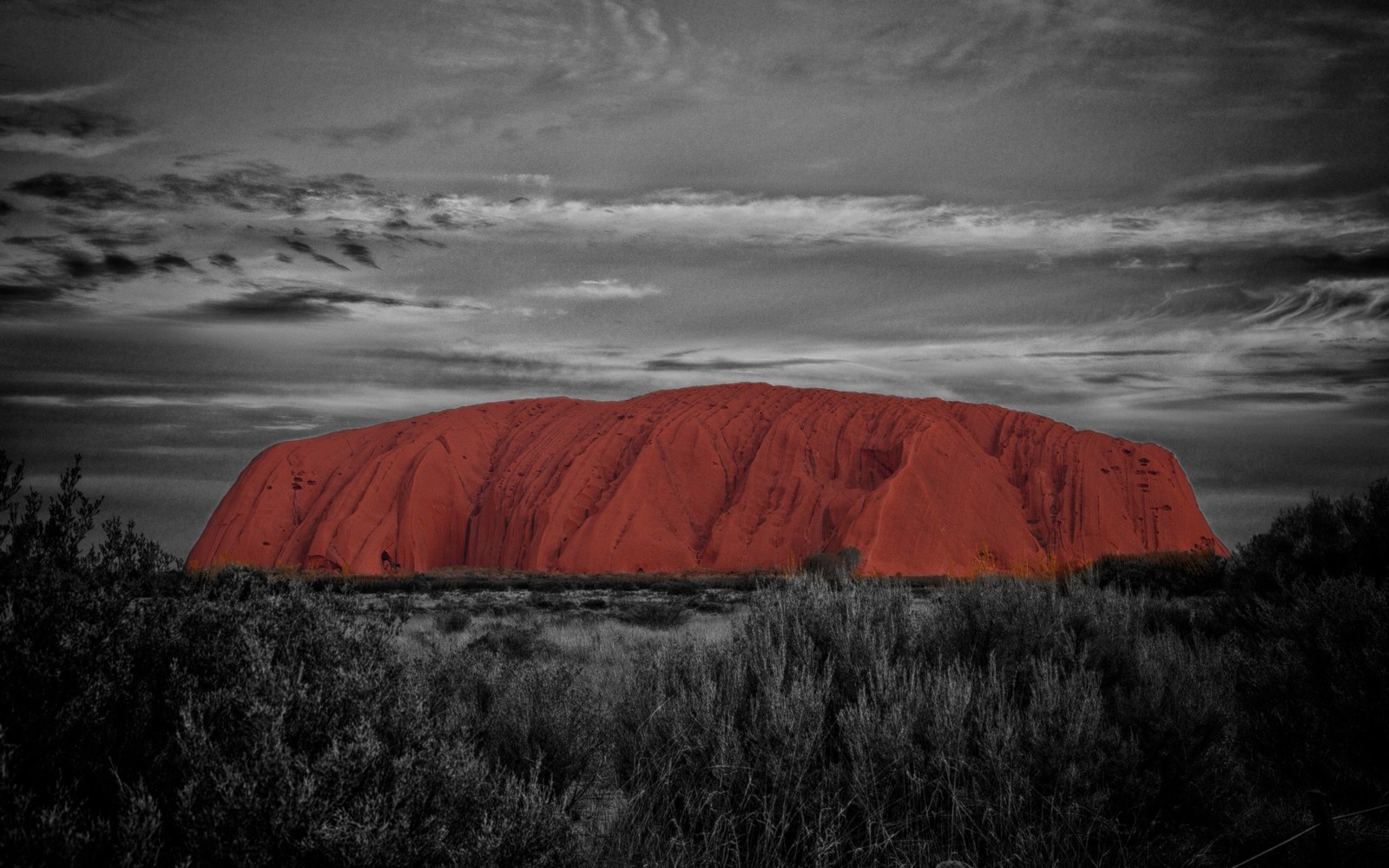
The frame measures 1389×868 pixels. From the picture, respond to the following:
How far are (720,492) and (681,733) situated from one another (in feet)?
155

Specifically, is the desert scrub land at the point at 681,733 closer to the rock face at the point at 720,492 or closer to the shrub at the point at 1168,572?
the shrub at the point at 1168,572

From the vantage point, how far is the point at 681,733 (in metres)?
5.15

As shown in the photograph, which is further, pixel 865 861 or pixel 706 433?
pixel 706 433

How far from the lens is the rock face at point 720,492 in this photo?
154 ft

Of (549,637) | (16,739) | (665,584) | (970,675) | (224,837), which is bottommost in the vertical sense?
(665,584)

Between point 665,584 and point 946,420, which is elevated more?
point 946,420

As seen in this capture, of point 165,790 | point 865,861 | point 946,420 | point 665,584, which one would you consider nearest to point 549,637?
point 865,861

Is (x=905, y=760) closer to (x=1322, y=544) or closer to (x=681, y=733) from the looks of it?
(x=681, y=733)

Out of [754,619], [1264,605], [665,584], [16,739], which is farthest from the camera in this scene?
[665,584]

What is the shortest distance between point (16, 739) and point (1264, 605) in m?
A: 9.40

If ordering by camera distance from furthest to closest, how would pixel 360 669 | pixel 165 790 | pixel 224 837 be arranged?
pixel 360 669 → pixel 165 790 → pixel 224 837

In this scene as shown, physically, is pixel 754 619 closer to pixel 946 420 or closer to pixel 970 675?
pixel 970 675

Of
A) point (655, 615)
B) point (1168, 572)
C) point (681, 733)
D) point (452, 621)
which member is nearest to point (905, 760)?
point (681, 733)

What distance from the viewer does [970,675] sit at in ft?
19.3
